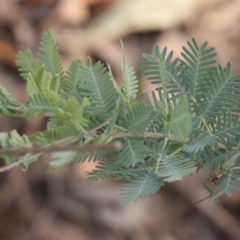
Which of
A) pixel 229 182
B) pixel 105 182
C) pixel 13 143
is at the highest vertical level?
pixel 13 143

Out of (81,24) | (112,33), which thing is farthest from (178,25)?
(81,24)

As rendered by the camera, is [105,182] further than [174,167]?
Yes

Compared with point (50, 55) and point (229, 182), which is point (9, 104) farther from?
point (229, 182)

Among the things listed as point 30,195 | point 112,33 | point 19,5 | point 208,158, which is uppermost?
point 19,5

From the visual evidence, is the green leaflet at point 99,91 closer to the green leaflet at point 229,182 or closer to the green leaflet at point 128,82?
the green leaflet at point 128,82

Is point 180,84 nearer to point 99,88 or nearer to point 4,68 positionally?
point 99,88

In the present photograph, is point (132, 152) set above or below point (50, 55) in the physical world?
below

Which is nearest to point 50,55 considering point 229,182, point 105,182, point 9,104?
point 9,104
